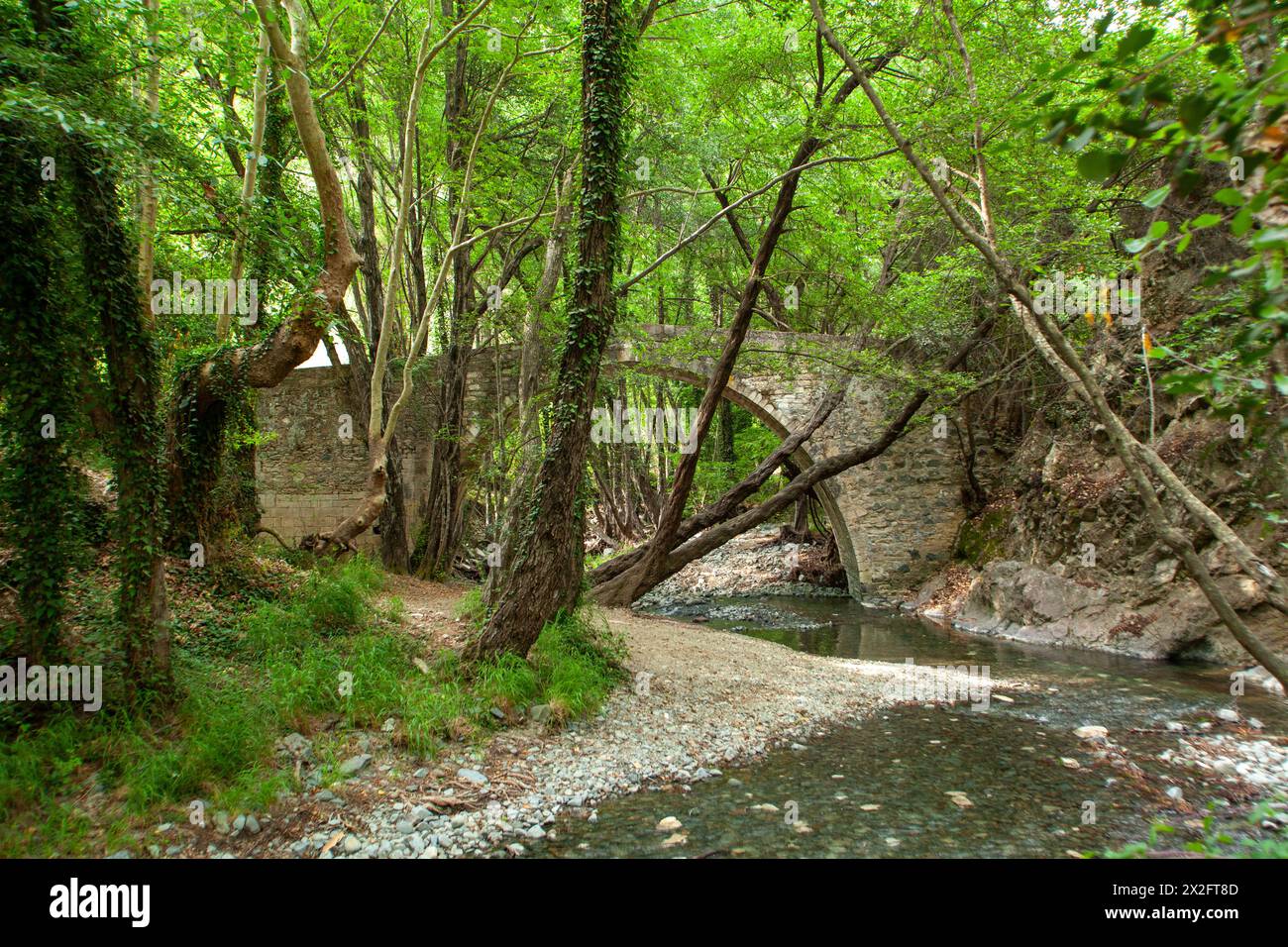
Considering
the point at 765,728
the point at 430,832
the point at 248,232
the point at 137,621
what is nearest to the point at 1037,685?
the point at 765,728

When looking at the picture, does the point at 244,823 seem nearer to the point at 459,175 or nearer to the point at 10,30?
the point at 10,30

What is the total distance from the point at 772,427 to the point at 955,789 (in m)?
9.49

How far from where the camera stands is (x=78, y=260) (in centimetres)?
376

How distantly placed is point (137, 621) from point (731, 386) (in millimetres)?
10097

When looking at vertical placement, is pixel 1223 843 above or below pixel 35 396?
below

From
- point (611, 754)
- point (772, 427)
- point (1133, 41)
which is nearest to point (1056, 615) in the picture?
point (772, 427)

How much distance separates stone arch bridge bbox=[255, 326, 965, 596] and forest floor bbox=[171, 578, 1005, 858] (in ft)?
14.0

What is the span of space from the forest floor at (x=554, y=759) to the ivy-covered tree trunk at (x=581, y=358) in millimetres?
770

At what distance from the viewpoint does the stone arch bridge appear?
10376 mm

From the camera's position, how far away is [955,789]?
13.3ft

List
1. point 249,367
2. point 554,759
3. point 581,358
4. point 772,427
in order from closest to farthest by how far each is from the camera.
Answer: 1. point 554,759
2. point 581,358
3. point 249,367
4. point 772,427

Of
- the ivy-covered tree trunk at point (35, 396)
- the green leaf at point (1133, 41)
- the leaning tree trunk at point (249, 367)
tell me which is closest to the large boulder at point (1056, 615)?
the green leaf at point (1133, 41)

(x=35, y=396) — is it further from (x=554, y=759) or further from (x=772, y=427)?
(x=772, y=427)

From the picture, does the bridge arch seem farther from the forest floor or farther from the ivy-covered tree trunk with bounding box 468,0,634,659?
the ivy-covered tree trunk with bounding box 468,0,634,659
